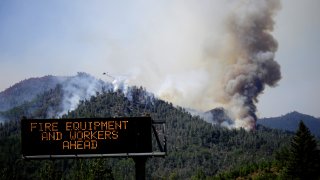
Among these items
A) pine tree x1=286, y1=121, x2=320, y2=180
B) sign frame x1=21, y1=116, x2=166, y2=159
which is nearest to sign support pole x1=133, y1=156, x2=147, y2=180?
sign frame x1=21, y1=116, x2=166, y2=159

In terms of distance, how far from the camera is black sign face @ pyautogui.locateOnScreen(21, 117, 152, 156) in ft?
99.7

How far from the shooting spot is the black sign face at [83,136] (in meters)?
30.4

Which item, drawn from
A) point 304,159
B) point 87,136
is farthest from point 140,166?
point 304,159

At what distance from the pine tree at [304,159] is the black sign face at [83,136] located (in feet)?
227

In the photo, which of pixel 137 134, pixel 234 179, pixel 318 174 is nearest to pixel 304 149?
pixel 318 174

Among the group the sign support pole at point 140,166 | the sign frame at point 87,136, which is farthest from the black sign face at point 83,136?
the sign support pole at point 140,166

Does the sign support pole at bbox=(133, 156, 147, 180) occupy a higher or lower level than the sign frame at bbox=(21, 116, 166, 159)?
lower

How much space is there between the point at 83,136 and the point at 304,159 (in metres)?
74.2

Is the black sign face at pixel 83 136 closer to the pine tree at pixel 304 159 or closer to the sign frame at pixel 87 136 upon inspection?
the sign frame at pixel 87 136

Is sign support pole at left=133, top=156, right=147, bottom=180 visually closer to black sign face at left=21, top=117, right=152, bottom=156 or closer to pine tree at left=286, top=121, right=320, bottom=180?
black sign face at left=21, top=117, right=152, bottom=156

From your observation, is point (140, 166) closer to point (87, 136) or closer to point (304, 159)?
point (87, 136)

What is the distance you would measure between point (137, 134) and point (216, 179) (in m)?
129

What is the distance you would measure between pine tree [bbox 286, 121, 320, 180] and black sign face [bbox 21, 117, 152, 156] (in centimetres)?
6927

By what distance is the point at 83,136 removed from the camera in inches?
1197
